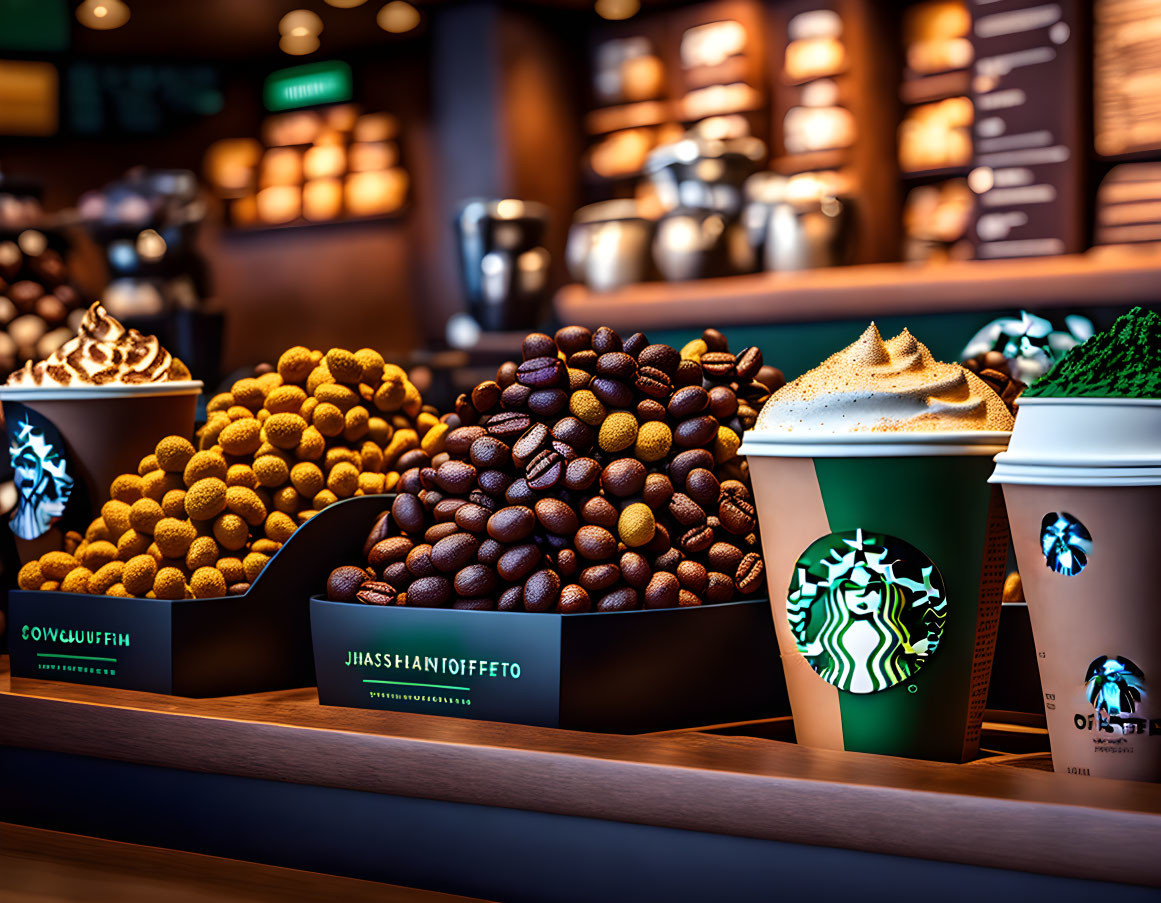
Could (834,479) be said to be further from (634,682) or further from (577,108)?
(577,108)

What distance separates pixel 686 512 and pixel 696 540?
20 mm

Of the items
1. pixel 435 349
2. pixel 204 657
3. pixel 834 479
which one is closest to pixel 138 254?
pixel 435 349

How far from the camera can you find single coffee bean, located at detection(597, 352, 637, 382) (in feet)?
2.84

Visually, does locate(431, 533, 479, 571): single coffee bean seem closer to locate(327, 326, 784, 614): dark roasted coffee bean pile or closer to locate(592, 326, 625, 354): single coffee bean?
locate(327, 326, 784, 614): dark roasted coffee bean pile

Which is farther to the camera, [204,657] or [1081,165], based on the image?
[1081,165]

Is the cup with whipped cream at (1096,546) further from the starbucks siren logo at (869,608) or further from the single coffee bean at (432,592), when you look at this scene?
the single coffee bean at (432,592)

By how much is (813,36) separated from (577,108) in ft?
4.34

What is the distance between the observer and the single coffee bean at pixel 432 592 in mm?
833

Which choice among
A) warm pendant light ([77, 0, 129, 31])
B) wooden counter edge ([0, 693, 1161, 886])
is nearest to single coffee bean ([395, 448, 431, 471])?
wooden counter edge ([0, 693, 1161, 886])

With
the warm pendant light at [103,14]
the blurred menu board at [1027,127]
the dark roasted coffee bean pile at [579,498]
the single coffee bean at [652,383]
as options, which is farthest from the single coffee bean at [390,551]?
the warm pendant light at [103,14]

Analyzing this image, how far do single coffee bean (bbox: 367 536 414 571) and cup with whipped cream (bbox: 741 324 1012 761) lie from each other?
27cm

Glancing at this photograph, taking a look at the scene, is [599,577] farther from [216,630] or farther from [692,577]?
[216,630]

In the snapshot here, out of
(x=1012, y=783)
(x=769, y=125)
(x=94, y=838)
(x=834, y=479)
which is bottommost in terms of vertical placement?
(x=94, y=838)

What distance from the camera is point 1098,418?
630mm
